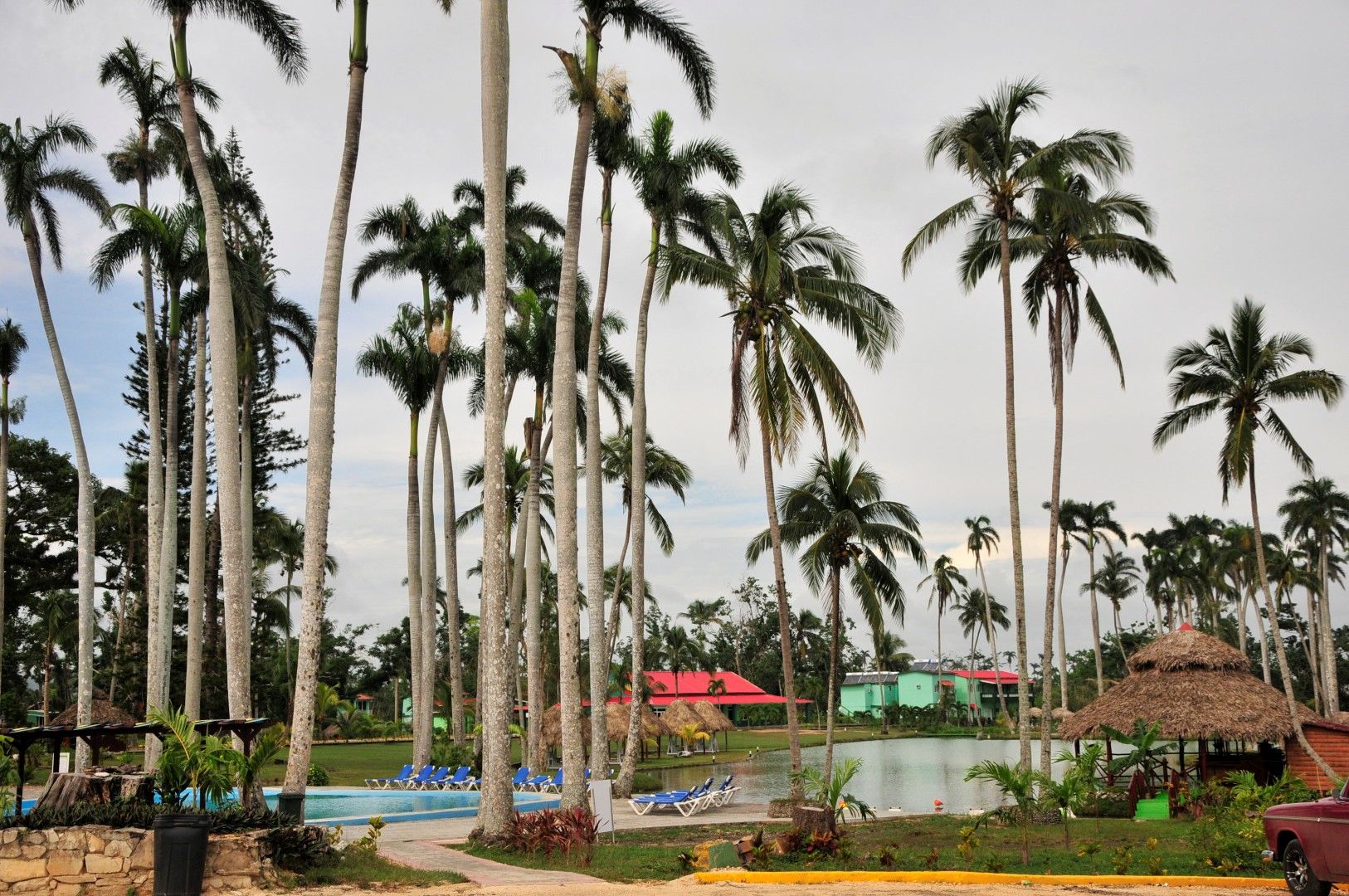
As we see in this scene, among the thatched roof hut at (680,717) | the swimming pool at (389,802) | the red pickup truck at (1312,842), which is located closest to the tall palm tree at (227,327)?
the swimming pool at (389,802)

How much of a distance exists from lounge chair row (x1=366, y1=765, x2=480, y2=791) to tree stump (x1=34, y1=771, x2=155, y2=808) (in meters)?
14.4

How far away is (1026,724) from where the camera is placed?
21078 mm

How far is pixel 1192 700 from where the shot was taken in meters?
23.5

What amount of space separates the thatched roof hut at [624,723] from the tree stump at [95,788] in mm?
23340

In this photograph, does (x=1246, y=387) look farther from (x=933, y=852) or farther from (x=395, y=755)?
(x=395, y=755)

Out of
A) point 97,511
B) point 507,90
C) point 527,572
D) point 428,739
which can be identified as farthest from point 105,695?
point 507,90

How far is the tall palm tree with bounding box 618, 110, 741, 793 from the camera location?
2442cm

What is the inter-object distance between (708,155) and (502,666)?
527 inches

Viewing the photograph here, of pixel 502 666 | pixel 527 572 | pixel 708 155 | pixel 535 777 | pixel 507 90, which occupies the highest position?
pixel 708 155

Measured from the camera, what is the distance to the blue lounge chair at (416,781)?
27531mm

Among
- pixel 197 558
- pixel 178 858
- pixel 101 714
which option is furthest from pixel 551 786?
pixel 101 714

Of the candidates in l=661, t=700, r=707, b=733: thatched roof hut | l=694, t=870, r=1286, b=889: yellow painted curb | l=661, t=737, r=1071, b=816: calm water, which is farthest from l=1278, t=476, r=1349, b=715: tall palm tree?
l=694, t=870, r=1286, b=889: yellow painted curb

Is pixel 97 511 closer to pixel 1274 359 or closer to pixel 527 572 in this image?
pixel 527 572

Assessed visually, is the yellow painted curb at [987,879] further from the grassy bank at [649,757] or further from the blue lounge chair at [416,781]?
the grassy bank at [649,757]
